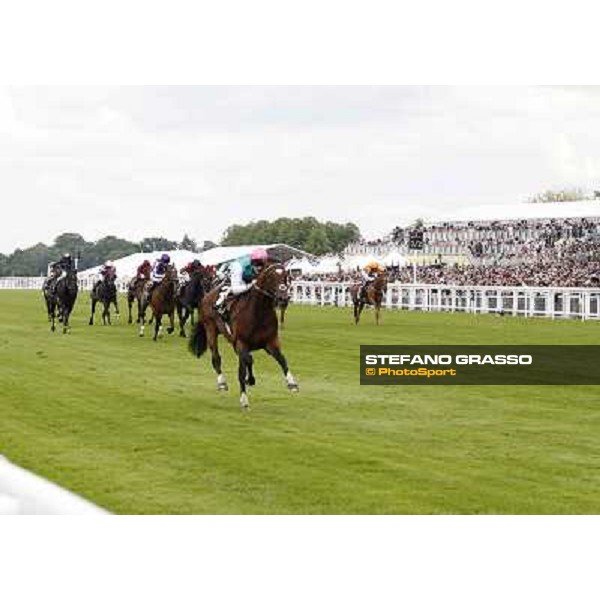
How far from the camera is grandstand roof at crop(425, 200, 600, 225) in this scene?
4091 cm

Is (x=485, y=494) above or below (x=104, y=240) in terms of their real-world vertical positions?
below

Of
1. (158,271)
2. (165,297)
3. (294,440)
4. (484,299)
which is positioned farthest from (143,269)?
(294,440)

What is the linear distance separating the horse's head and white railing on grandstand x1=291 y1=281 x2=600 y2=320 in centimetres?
1995

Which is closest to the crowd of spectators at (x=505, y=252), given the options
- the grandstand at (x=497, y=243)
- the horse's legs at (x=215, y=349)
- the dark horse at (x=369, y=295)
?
the grandstand at (x=497, y=243)

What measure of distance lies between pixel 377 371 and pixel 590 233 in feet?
80.8

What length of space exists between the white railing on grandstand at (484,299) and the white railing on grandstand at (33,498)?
89.1 ft

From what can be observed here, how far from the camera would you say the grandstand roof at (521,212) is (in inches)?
1610

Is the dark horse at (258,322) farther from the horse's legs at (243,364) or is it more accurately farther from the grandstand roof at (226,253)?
the grandstand roof at (226,253)

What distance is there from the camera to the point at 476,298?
36.8m

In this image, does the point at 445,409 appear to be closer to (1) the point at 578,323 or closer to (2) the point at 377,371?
(2) the point at 377,371

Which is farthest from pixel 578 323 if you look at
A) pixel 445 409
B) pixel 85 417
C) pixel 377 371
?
pixel 85 417

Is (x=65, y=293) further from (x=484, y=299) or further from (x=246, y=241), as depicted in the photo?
(x=484, y=299)
